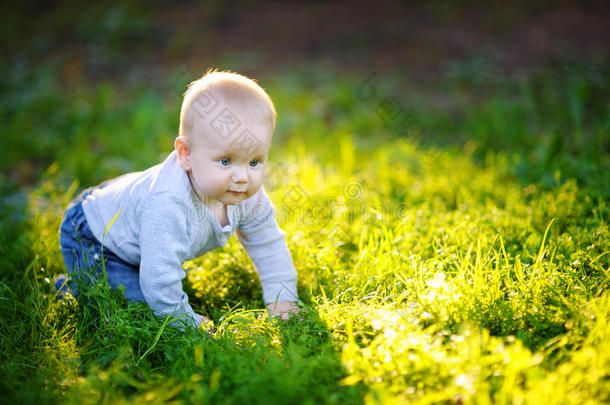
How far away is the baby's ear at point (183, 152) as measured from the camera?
73.7 inches

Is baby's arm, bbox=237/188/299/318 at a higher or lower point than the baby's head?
lower

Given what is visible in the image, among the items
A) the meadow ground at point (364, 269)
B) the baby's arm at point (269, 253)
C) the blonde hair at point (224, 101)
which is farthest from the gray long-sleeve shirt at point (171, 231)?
the blonde hair at point (224, 101)

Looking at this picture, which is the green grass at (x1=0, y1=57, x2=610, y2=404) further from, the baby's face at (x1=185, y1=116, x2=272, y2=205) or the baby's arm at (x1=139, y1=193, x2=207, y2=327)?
the baby's face at (x1=185, y1=116, x2=272, y2=205)

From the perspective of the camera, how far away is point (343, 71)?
5.97 metres

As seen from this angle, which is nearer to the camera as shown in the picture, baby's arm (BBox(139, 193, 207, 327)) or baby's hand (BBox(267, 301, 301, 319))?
baby's arm (BBox(139, 193, 207, 327))

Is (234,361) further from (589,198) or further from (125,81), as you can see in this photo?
(125,81)

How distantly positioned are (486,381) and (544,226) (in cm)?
128

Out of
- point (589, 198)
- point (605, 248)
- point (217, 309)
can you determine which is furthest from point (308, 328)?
point (589, 198)

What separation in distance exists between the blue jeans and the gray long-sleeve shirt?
0.05 metres

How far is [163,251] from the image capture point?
1862 mm

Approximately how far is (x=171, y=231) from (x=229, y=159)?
0.39 m

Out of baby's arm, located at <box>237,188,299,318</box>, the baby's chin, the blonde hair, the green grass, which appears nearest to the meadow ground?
the green grass

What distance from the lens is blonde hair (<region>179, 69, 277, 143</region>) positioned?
1.77m

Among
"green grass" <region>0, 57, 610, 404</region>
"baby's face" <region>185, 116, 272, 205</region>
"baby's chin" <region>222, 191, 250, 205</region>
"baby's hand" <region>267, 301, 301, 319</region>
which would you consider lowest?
"baby's hand" <region>267, 301, 301, 319</region>
